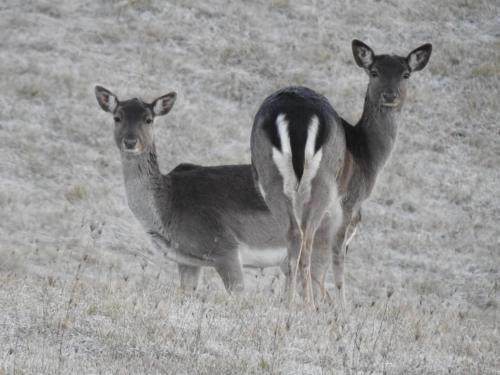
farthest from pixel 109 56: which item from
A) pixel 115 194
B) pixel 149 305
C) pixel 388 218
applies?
pixel 149 305

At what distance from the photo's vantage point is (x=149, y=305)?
7.35 m

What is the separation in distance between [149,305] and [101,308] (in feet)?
1.63

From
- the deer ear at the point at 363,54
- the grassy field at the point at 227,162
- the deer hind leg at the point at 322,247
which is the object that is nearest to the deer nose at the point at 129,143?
the grassy field at the point at 227,162

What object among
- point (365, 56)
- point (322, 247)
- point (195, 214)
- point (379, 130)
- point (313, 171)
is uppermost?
point (365, 56)

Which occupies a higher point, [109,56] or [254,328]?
[254,328]

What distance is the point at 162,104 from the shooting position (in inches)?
418

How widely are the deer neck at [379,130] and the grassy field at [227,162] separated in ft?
5.46

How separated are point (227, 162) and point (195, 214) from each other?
34.4 feet

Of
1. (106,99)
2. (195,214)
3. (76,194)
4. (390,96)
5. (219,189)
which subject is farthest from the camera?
(76,194)

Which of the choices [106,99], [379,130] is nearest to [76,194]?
[106,99]

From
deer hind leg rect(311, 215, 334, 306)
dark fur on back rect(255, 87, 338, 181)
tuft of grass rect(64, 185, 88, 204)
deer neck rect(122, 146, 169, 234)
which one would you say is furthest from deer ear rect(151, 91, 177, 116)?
tuft of grass rect(64, 185, 88, 204)

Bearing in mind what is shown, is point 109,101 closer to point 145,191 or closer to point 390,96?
point 145,191

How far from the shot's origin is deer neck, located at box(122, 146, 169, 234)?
1012 cm

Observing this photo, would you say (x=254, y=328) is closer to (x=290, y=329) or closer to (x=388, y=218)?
(x=290, y=329)
